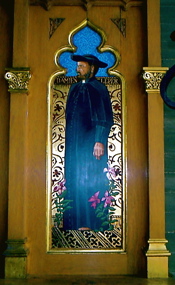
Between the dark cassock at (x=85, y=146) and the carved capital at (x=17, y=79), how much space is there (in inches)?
14.3

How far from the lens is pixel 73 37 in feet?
12.1

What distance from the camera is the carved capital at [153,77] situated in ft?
11.4

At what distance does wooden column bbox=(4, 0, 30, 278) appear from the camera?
3.36m

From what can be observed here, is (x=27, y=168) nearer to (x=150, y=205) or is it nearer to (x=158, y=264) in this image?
(x=150, y=205)

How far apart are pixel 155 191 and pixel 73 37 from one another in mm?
1348

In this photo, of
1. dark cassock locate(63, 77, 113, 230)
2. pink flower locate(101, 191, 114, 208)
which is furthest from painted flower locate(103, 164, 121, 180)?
pink flower locate(101, 191, 114, 208)

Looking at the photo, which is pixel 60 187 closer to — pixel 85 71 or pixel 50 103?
pixel 50 103

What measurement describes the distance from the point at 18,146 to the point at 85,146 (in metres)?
0.51

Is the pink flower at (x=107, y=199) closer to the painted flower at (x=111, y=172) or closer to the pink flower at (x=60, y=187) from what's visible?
the painted flower at (x=111, y=172)

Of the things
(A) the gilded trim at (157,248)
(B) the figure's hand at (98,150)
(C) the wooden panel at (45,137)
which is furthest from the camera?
(B) the figure's hand at (98,150)

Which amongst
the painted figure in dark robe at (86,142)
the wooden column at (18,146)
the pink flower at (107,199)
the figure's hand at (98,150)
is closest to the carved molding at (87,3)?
the wooden column at (18,146)

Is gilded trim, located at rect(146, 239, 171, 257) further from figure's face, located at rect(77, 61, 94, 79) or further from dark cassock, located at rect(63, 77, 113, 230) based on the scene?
figure's face, located at rect(77, 61, 94, 79)

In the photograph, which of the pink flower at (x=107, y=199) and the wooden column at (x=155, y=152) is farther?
the pink flower at (x=107, y=199)

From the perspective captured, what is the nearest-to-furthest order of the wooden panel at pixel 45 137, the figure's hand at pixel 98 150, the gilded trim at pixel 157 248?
1. the gilded trim at pixel 157 248
2. the wooden panel at pixel 45 137
3. the figure's hand at pixel 98 150
